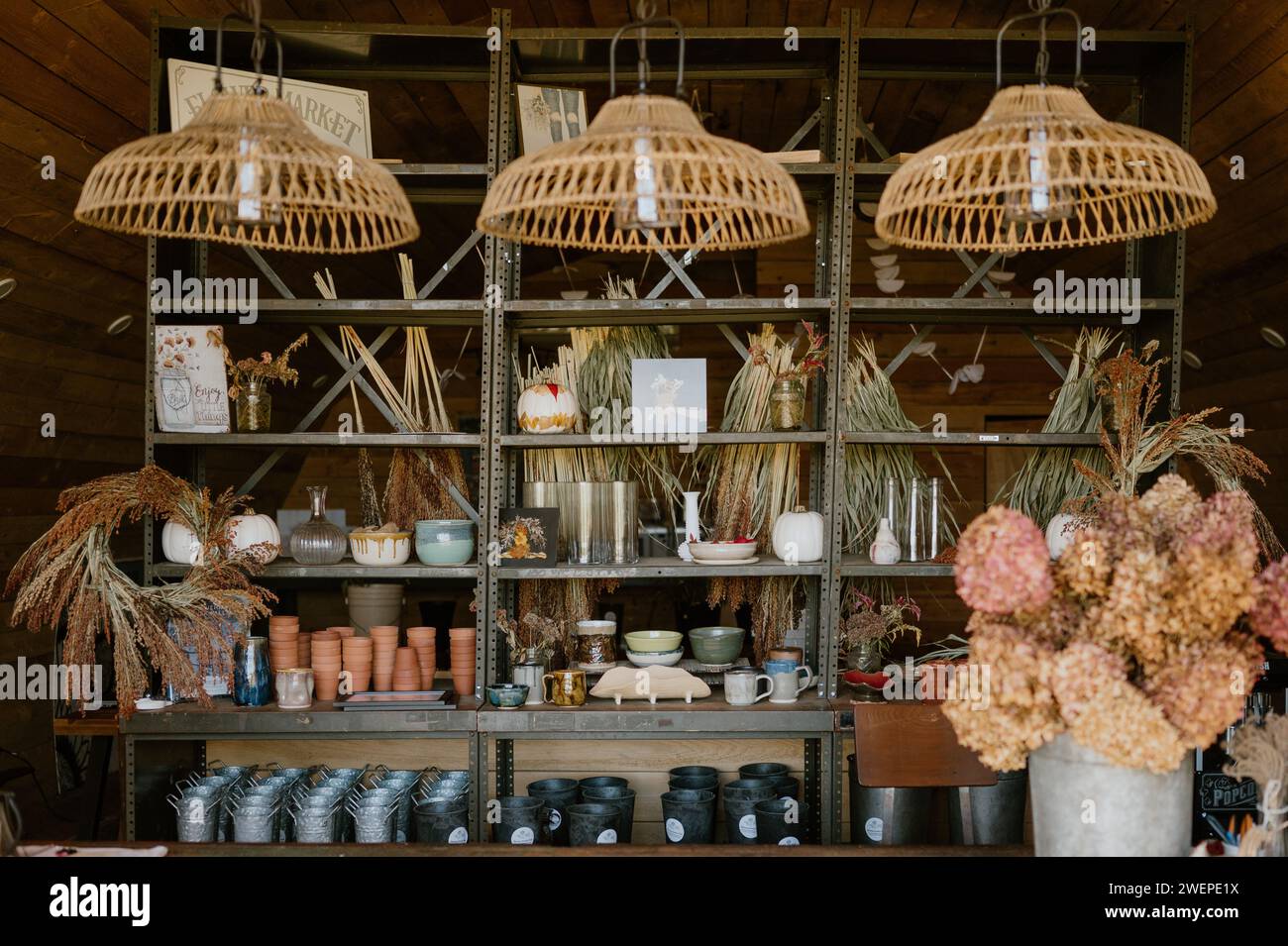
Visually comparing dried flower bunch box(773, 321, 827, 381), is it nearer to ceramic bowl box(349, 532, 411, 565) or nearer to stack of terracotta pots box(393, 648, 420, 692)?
ceramic bowl box(349, 532, 411, 565)

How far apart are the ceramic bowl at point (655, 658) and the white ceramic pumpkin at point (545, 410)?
73cm

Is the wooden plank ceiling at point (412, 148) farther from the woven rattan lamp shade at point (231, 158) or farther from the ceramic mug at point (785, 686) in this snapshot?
the ceramic mug at point (785, 686)

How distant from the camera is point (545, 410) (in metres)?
3.25

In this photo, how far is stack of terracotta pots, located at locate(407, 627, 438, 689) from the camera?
127 inches

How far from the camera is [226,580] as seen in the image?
3049 millimetres

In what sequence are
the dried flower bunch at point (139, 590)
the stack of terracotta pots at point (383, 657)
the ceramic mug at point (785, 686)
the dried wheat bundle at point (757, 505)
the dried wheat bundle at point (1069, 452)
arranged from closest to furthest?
the dried flower bunch at point (139, 590)
the ceramic mug at point (785, 686)
the stack of terracotta pots at point (383, 657)
the dried wheat bundle at point (1069, 452)
the dried wheat bundle at point (757, 505)

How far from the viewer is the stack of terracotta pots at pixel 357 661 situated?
10.5 ft

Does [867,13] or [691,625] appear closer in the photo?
[867,13]

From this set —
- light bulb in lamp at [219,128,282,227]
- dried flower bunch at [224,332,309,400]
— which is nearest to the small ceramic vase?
dried flower bunch at [224,332,309,400]

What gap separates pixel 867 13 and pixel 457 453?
6.81ft

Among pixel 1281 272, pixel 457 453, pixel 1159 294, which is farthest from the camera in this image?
pixel 1281 272

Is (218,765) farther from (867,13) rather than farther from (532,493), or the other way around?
(867,13)

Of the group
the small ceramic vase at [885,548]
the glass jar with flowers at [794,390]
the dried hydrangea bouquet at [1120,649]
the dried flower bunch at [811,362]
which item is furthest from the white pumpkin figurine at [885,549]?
the dried hydrangea bouquet at [1120,649]

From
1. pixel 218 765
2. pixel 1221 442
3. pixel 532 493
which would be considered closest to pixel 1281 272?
pixel 1221 442
